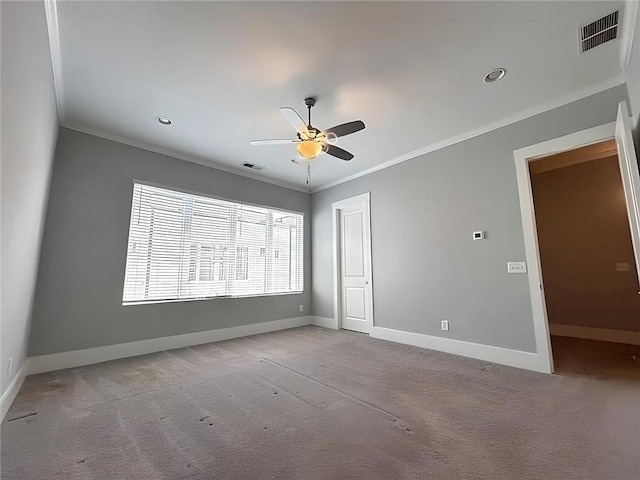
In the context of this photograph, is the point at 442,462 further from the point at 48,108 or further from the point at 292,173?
the point at 292,173

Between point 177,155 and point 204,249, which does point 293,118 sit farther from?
point 204,249

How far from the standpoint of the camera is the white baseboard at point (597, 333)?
402 cm

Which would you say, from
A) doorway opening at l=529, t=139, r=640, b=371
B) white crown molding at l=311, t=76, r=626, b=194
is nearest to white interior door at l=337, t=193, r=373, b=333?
white crown molding at l=311, t=76, r=626, b=194

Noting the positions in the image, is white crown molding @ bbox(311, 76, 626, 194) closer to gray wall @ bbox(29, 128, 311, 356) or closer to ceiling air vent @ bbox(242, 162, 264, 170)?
ceiling air vent @ bbox(242, 162, 264, 170)

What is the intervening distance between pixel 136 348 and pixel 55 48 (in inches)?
135

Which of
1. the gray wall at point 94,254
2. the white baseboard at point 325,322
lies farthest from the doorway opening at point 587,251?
the gray wall at point 94,254

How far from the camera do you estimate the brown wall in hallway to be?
165 inches

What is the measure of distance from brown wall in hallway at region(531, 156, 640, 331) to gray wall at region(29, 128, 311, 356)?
617cm

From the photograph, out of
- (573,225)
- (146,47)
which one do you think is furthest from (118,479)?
(573,225)

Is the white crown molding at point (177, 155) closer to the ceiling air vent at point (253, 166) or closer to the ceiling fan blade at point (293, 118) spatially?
the ceiling air vent at point (253, 166)

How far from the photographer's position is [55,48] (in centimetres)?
226

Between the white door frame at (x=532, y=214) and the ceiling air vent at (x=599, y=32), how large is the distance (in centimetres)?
90

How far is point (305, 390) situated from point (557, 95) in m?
4.12

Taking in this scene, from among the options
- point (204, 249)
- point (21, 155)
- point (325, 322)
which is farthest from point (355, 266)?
point (21, 155)
